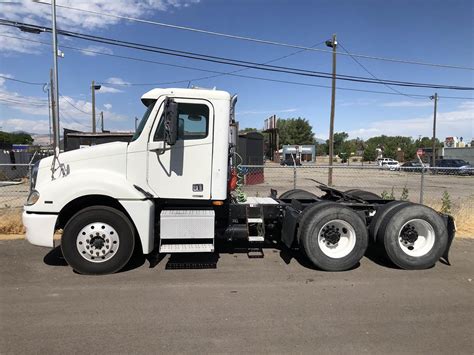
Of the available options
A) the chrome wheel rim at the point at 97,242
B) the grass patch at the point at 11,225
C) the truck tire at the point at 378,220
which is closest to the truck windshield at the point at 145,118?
the chrome wheel rim at the point at 97,242

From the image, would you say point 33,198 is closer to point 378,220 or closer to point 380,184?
point 378,220

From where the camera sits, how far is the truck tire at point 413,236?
21.2 feet

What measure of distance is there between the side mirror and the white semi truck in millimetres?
15

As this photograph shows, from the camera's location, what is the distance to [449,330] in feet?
14.0

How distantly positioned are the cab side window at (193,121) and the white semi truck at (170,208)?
0.02 metres

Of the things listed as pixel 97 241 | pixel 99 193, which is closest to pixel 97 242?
pixel 97 241

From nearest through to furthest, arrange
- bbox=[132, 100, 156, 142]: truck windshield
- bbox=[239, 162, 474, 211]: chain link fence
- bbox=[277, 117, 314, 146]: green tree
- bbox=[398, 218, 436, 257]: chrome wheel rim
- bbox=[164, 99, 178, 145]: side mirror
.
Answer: bbox=[164, 99, 178, 145]: side mirror, bbox=[132, 100, 156, 142]: truck windshield, bbox=[398, 218, 436, 257]: chrome wheel rim, bbox=[239, 162, 474, 211]: chain link fence, bbox=[277, 117, 314, 146]: green tree

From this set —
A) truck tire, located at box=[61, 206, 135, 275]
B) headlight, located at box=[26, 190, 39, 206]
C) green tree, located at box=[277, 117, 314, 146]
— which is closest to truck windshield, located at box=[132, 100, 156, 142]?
truck tire, located at box=[61, 206, 135, 275]

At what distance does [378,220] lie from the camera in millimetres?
6680

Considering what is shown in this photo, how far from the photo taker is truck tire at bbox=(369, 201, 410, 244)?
661cm

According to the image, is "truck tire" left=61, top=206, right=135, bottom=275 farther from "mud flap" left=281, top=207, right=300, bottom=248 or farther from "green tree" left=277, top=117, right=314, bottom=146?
"green tree" left=277, top=117, right=314, bottom=146

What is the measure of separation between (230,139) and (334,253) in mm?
2460

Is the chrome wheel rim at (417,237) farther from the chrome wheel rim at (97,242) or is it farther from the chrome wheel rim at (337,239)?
the chrome wheel rim at (97,242)

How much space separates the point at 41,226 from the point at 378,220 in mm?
5114
